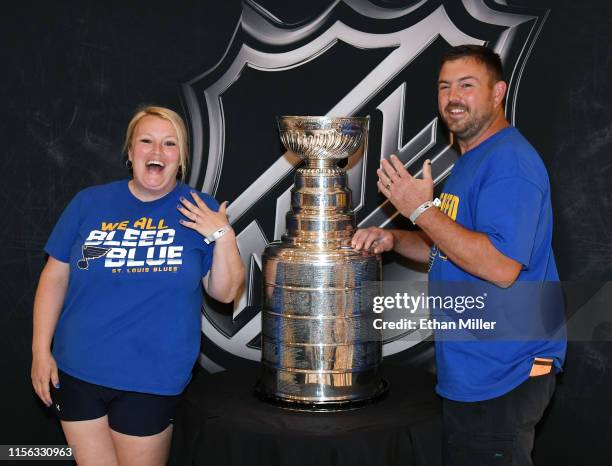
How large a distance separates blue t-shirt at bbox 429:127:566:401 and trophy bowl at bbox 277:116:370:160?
0.31 meters

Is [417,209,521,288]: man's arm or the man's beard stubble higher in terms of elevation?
the man's beard stubble

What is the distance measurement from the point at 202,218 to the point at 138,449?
66 cm

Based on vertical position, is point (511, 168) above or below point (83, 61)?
below

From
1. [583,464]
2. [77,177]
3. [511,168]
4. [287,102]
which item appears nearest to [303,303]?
[511,168]

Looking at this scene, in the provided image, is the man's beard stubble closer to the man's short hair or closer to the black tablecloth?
the man's short hair

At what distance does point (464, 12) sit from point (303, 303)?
1.29 metres

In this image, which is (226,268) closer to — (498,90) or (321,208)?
(321,208)

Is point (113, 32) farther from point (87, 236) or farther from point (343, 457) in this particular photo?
point (343, 457)

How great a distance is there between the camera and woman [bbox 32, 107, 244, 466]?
6.73ft

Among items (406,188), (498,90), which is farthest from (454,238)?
(498,90)

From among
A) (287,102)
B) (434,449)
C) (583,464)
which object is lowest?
(583,464)

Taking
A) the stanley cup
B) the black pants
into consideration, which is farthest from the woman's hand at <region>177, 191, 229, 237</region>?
the black pants

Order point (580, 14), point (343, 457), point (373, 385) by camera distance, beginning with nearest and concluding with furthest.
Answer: point (343, 457) < point (373, 385) < point (580, 14)

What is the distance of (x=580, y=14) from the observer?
2.66 metres
